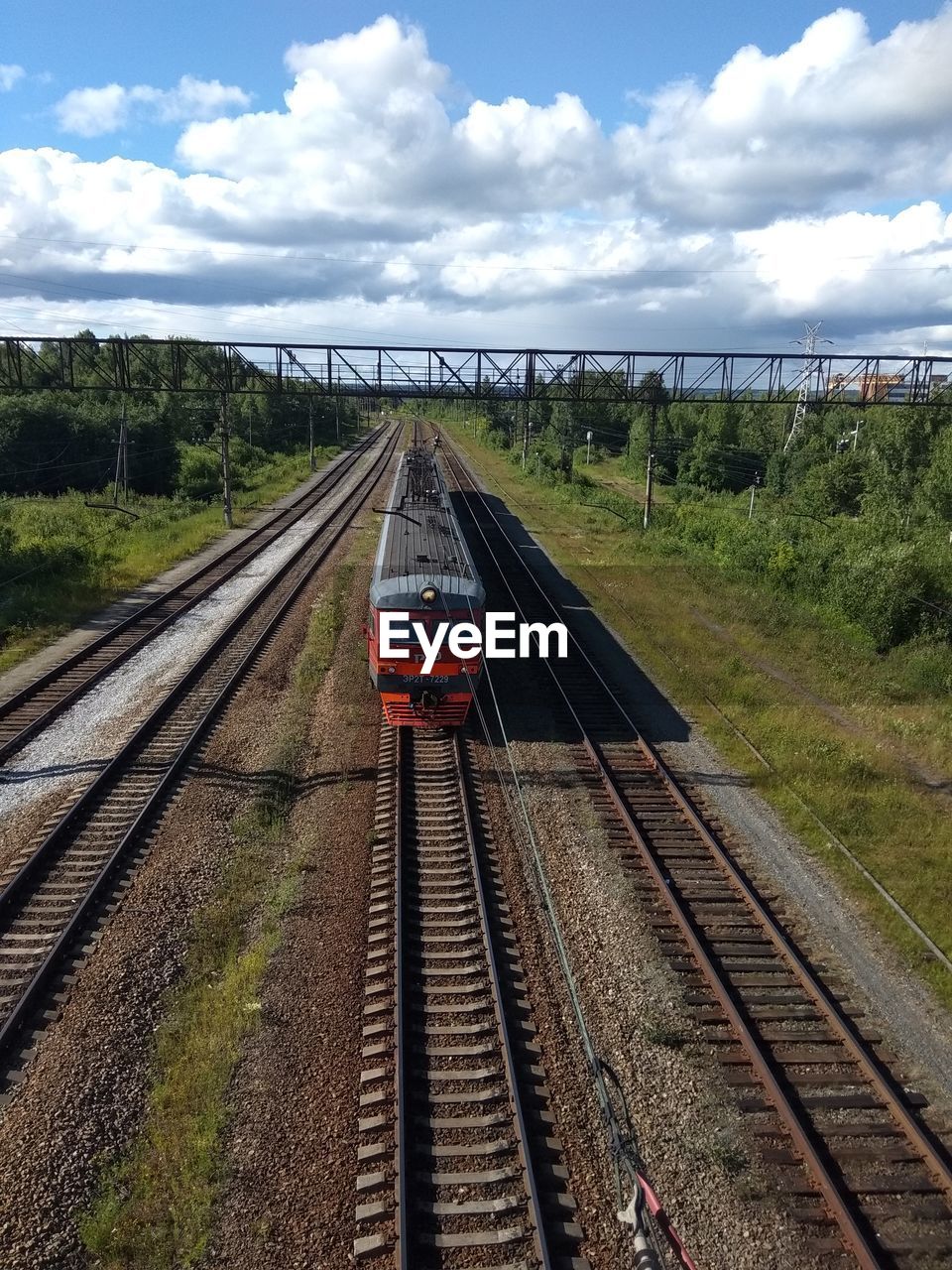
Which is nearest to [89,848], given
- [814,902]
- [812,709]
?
[814,902]

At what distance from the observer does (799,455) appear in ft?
202

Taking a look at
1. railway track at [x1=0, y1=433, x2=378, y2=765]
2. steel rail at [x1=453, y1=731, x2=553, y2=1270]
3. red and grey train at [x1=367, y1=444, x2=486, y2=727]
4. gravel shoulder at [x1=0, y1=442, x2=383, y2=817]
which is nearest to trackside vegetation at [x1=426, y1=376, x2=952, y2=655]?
red and grey train at [x1=367, y1=444, x2=486, y2=727]

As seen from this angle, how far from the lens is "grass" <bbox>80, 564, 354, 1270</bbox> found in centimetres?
620

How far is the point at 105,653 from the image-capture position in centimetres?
2034

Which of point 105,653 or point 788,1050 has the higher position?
point 105,653

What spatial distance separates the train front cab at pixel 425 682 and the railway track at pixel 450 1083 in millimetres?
3218

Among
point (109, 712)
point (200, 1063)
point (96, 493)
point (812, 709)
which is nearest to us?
point (200, 1063)

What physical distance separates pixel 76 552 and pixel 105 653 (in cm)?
1034

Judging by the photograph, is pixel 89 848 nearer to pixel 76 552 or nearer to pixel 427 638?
pixel 427 638

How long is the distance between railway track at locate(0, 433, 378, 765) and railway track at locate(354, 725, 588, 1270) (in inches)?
338

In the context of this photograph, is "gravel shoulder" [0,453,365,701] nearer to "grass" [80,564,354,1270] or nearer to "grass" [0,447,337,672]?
"grass" [0,447,337,672]

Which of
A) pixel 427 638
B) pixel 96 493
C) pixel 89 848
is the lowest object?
pixel 89 848

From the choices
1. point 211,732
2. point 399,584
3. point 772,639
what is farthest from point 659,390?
point 211,732

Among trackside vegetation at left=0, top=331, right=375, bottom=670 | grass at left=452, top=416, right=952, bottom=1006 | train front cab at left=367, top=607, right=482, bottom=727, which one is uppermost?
trackside vegetation at left=0, top=331, right=375, bottom=670
